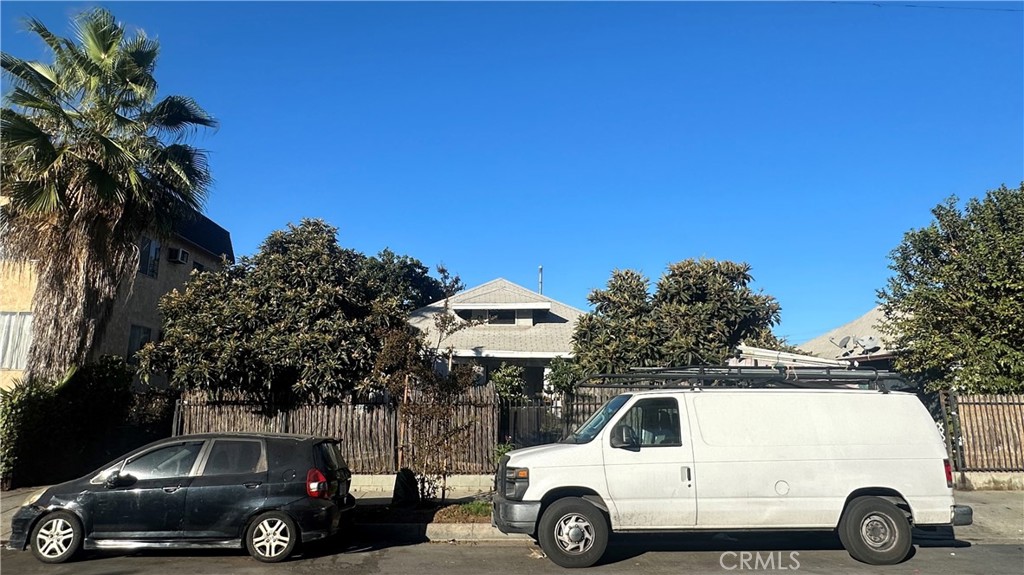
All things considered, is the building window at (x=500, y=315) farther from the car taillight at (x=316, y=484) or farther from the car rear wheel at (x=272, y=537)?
the car rear wheel at (x=272, y=537)

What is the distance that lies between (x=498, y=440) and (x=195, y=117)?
9.69 metres

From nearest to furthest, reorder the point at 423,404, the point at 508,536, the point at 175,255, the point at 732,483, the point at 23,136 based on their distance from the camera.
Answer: the point at 732,483 < the point at 508,536 < the point at 423,404 < the point at 23,136 < the point at 175,255

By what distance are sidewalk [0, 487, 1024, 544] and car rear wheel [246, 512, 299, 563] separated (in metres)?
1.78

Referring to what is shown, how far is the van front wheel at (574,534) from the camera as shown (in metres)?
7.02

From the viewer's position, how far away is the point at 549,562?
24.1 ft

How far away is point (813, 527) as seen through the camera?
281 inches

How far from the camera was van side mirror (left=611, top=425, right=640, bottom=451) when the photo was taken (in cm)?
718

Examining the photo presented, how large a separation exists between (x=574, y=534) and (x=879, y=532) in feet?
11.7

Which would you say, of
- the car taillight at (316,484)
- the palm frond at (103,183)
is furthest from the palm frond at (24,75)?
the car taillight at (316,484)

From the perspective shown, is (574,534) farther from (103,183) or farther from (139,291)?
(139,291)

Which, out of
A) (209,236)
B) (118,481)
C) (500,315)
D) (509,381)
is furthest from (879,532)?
(209,236)

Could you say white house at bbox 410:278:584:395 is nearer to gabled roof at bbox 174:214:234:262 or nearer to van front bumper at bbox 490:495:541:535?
gabled roof at bbox 174:214:234:262

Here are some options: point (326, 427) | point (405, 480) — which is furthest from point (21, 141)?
point (405, 480)

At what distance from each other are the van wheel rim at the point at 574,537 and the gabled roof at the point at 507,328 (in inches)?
510
